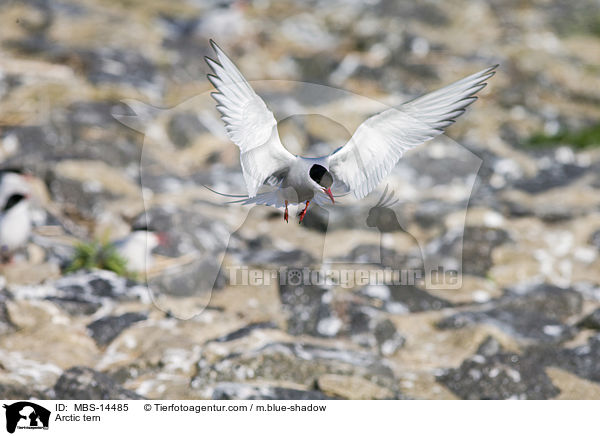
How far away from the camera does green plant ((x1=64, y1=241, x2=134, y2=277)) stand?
402cm

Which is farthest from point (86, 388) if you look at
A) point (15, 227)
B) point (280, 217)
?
point (280, 217)

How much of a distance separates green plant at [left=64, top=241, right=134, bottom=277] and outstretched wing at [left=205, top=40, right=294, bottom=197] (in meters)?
2.36

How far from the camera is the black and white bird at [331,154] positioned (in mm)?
1831

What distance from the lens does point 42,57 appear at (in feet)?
21.4

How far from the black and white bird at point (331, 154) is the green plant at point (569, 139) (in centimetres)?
474

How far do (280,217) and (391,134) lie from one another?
3061 mm

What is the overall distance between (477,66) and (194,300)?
4806mm

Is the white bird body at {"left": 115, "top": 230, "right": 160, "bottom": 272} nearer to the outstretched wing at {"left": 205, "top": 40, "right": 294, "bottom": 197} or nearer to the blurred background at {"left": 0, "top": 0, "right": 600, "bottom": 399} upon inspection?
the blurred background at {"left": 0, "top": 0, "right": 600, "bottom": 399}

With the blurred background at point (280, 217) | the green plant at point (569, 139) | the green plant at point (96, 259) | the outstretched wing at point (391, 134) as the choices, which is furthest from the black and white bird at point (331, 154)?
the green plant at point (569, 139)

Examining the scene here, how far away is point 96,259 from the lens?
4035 millimetres
